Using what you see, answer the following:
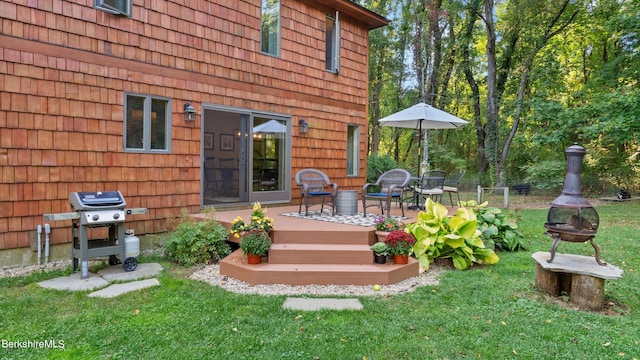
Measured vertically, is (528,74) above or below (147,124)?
above

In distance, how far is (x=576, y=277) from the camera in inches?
139

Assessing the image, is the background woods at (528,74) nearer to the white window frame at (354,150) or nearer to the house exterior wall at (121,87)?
the white window frame at (354,150)

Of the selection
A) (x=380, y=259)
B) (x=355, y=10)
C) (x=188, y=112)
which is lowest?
(x=380, y=259)

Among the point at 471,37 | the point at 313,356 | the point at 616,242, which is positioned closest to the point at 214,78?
the point at 313,356

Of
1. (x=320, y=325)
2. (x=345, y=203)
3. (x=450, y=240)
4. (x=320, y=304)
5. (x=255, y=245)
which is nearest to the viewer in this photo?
(x=320, y=325)

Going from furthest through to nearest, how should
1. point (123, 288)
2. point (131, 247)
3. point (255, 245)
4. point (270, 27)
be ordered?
point (270, 27) < point (131, 247) < point (255, 245) < point (123, 288)

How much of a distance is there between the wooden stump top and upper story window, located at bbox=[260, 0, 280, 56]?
5595mm

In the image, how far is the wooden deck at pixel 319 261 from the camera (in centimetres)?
416

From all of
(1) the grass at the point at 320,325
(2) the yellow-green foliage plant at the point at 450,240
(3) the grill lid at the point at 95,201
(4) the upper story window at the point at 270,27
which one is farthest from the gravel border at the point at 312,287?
(4) the upper story window at the point at 270,27

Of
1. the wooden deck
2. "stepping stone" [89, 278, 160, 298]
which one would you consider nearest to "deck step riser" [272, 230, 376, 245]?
the wooden deck

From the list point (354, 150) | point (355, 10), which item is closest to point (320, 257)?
point (354, 150)

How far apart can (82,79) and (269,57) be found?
319cm

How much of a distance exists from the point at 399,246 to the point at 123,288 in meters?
2.95

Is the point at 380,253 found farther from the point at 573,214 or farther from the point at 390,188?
the point at 573,214
